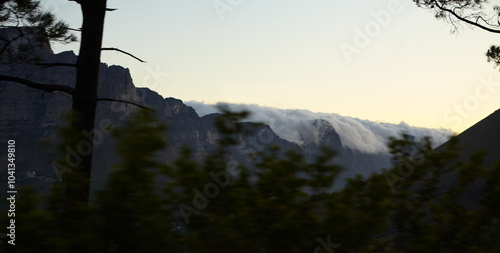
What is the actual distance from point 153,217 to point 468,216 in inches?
98.7

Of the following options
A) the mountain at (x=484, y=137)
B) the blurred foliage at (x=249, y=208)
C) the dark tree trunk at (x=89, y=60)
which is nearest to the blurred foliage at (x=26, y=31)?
the dark tree trunk at (x=89, y=60)

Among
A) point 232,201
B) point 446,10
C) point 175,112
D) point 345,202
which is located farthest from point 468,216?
point 175,112

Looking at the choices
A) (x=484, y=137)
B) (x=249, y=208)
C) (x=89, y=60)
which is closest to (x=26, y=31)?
(x=89, y=60)

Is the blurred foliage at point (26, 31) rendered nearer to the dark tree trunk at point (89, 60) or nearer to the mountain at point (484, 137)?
the dark tree trunk at point (89, 60)

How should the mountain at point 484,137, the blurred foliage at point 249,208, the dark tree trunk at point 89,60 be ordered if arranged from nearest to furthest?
the blurred foliage at point 249,208, the dark tree trunk at point 89,60, the mountain at point 484,137

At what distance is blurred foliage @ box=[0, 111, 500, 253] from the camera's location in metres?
2.02

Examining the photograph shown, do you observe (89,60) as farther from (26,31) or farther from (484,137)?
(484,137)

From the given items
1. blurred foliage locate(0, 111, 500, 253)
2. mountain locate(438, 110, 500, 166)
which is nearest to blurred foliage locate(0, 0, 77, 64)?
blurred foliage locate(0, 111, 500, 253)

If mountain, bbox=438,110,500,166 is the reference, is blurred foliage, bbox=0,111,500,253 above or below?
below

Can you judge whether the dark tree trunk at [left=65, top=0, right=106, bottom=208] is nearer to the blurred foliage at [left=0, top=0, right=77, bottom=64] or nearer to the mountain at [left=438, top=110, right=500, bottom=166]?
the blurred foliage at [left=0, top=0, right=77, bottom=64]

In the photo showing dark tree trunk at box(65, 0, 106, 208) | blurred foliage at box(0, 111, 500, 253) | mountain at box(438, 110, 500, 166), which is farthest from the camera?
mountain at box(438, 110, 500, 166)

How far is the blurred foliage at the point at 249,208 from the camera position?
2.02 metres

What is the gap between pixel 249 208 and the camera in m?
2.54

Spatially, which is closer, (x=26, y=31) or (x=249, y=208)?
(x=249, y=208)
